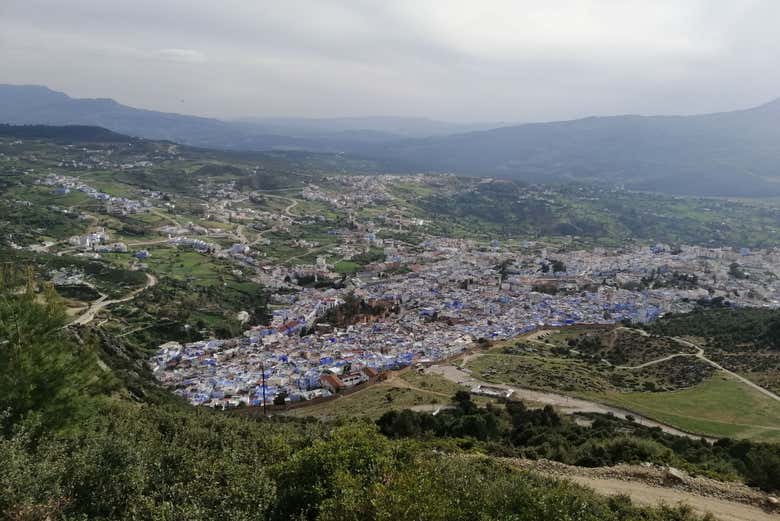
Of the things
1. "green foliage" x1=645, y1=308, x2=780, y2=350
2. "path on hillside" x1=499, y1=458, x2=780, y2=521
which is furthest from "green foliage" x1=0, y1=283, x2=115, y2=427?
"green foliage" x1=645, y1=308, x2=780, y2=350

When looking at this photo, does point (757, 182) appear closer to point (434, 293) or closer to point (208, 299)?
point (434, 293)

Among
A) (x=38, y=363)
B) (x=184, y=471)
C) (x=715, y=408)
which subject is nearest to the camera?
(x=184, y=471)

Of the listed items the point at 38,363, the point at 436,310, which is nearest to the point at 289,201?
the point at 436,310

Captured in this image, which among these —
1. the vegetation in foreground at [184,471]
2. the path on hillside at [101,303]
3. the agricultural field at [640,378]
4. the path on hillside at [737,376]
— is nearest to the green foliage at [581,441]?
the agricultural field at [640,378]

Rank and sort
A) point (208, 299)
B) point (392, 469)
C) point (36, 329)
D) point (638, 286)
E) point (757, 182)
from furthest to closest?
point (757, 182)
point (638, 286)
point (208, 299)
point (36, 329)
point (392, 469)

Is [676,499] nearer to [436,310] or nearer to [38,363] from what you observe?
[38,363]

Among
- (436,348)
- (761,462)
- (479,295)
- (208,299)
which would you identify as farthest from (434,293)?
(761,462)
